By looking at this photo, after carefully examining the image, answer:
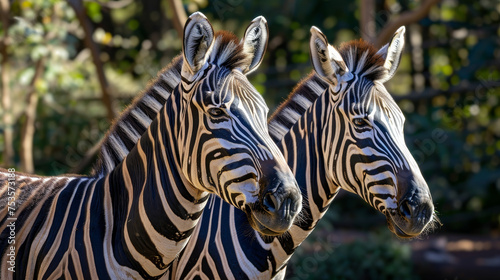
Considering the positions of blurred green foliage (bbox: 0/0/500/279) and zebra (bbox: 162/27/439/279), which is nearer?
zebra (bbox: 162/27/439/279)

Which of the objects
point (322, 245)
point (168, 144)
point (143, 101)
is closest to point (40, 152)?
point (322, 245)

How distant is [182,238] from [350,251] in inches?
201

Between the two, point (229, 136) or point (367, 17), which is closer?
point (229, 136)

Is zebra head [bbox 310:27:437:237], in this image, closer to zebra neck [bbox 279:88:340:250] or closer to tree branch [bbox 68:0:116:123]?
zebra neck [bbox 279:88:340:250]

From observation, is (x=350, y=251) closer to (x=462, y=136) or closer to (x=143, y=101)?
(x=462, y=136)

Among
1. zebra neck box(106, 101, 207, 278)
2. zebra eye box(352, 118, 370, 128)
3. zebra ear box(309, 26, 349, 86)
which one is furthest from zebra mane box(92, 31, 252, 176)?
zebra eye box(352, 118, 370, 128)

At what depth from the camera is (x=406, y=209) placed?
10.5 ft

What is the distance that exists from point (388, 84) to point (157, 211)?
231 inches

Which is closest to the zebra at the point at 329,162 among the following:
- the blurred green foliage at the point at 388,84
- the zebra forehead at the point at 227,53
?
the zebra forehead at the point at 227,53

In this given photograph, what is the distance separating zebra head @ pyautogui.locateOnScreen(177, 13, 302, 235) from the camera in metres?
2.68

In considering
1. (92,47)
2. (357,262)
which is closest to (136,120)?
(92,47)

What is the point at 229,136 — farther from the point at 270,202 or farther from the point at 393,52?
the point at 393,52

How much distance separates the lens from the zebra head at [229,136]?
2.68 metres

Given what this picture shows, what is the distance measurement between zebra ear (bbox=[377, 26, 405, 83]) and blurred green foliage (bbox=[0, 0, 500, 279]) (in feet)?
14.6
